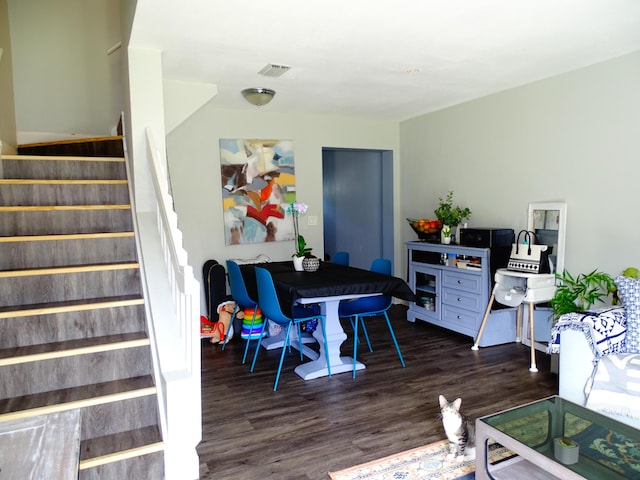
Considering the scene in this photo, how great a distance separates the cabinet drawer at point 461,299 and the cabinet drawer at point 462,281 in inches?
1.9

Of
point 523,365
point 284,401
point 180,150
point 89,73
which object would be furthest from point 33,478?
point 89,73

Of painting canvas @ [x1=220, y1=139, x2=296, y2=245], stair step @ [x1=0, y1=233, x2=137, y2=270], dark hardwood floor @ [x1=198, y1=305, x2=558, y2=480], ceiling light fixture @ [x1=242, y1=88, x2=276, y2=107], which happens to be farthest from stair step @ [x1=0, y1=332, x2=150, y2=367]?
painting canvas @ [x1=220, y1=139, x2=296, y2=245]

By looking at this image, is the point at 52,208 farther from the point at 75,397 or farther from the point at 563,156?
the point at 563,156

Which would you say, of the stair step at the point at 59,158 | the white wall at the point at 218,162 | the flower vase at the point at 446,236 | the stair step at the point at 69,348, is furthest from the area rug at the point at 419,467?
the white wall at the point at 218,162

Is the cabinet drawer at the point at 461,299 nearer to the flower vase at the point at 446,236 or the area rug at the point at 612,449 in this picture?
the flower vase at the point at 446,236

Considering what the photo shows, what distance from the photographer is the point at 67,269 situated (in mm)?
2594

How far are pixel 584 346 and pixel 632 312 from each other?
355 mm

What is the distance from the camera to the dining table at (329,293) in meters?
3.23

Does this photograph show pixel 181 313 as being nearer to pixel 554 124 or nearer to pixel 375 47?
pixel 375 47

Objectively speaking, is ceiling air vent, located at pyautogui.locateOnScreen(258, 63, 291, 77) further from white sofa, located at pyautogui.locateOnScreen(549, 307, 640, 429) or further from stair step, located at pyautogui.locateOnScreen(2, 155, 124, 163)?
white sofa, located at pyautogui.locateOnScreen(549, 307, 640, 429)

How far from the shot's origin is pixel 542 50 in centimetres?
317

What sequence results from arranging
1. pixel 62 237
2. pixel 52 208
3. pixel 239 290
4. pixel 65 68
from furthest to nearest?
pixel 65 68 < pixel 239 290 < pixel 52 208 < pixel 62 237

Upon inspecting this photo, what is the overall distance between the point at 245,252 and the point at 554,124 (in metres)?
3.34

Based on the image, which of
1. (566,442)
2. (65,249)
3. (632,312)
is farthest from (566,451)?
(65,249)
